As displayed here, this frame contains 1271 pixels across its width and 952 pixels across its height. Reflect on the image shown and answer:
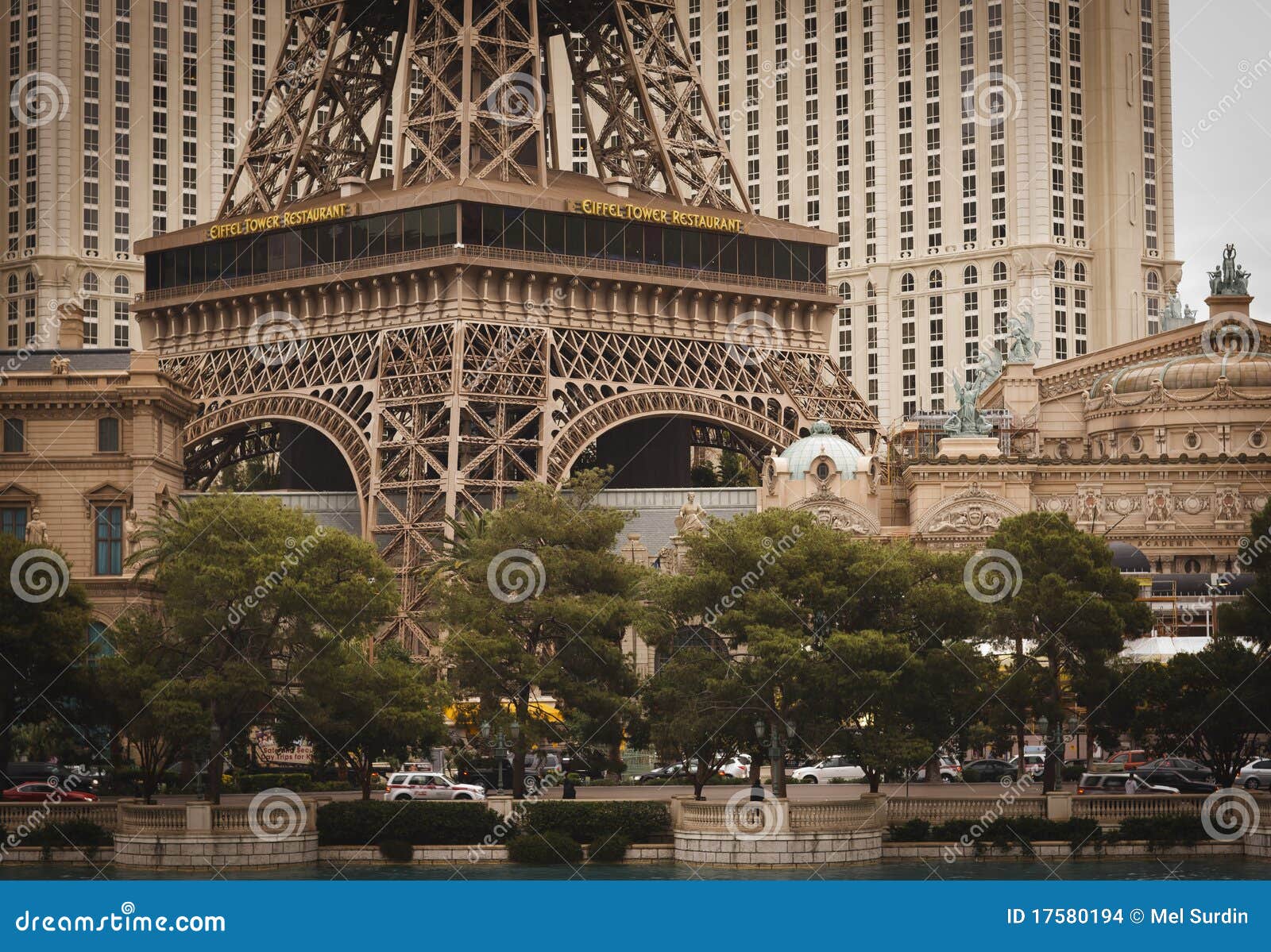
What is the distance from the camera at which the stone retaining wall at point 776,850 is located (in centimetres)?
8519

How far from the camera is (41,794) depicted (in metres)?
97.2

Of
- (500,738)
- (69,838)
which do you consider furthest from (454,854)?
(69,838)

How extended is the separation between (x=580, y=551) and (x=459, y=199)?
41307 millimetres

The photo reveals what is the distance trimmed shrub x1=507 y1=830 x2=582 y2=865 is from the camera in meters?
86.0

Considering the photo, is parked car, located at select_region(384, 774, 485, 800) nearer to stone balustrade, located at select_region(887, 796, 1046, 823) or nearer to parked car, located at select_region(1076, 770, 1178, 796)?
stone balustrade, located at select_region(887, 796, 1046, 823)

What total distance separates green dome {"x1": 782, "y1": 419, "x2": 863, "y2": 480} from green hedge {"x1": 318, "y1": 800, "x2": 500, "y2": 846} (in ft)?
185

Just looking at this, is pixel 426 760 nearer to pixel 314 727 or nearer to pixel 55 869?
pixel 314 727

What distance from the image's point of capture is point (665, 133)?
14575 cm

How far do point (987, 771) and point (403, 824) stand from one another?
3333cm

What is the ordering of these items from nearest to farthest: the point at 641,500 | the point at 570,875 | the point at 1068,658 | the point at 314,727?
the point at 570,875
the point at 314,727
the point at 1068,658
the point at 641,500

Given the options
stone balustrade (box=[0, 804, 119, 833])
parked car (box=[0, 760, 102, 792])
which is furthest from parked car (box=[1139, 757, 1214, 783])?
parked car (box=[0, 760, 102, 792])

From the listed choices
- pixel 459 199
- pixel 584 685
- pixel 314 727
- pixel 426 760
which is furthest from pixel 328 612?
pixel 459 199

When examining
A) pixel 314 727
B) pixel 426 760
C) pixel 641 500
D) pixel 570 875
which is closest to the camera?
pixel 570 875

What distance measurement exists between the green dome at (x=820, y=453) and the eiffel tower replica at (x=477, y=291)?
139 cm
